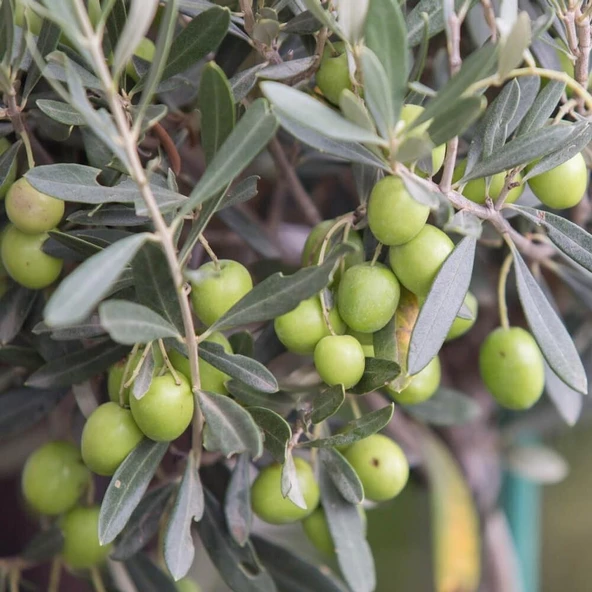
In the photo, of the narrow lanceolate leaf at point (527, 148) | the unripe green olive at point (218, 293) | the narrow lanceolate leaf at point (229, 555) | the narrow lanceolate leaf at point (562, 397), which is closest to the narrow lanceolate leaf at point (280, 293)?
the unripe green olive at point (218, 293)

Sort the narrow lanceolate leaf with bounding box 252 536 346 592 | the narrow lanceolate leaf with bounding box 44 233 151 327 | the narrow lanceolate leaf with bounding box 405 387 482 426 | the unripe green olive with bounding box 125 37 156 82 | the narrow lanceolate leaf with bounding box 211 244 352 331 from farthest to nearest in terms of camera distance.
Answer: the narrow lanceolate leaf with bounding box 405 387 482 426
the narrow lanceolate leaf with bounding box 252 536 346 592
the unripe green olive with bounding box 125 37 156 82
the narrow lanceolate leaf with bounding box 211 244 352 331
the narrow lanceolate leaf with bounding box 44 233 151 327

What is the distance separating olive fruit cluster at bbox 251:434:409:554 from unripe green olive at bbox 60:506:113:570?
0.16m

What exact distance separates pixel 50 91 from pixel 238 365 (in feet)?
0.78

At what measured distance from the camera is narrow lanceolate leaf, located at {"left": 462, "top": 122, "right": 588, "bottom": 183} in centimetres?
42

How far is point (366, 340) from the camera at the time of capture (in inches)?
19.8

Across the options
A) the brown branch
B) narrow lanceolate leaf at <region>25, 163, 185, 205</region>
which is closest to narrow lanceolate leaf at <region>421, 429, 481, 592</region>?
the brown branch

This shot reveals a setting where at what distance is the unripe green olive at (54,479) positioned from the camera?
1.89 feet

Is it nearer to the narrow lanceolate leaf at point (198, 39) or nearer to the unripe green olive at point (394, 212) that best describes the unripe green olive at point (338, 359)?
the unripe green olive at point (394, 212)

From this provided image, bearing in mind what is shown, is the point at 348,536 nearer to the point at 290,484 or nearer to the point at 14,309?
the point at 290,484

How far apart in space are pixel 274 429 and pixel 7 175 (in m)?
0.25

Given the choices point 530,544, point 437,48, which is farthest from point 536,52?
point 530,544

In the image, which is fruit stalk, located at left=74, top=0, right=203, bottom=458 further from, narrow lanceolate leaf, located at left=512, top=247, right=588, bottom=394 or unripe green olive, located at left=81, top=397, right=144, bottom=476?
narrow lanceolate leaf, located at left=512, top=247, right=588, bottom=394

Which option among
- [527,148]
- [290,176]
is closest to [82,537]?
[290,176]

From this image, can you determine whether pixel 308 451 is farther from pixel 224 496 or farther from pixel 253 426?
pixel 253 426
